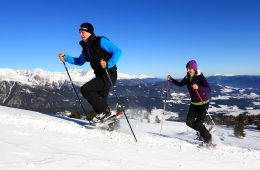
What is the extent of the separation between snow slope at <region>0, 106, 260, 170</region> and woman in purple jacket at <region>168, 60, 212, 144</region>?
2.87ft

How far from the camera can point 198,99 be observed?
1091cm

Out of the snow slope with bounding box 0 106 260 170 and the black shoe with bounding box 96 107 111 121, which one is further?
the black shoe with bounding box 96 107 111 121

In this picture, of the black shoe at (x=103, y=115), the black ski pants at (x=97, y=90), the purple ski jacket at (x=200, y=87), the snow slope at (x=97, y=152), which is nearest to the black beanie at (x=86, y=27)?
the black ski pants at (x=97, y=90)

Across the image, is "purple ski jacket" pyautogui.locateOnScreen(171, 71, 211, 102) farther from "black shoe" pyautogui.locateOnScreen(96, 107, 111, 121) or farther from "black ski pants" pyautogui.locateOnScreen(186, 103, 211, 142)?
"black shoe" pyautogui.locateOnScreen(96, 107, 111, 121)

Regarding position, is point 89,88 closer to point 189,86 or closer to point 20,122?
point 20,122

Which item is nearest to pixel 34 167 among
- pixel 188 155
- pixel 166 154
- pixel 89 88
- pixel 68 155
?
pixel 68 155

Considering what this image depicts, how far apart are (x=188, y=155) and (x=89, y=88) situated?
3464 mm

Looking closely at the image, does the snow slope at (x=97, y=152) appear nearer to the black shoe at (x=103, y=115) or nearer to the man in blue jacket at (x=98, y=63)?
the black shoe at (x=103, y=115)

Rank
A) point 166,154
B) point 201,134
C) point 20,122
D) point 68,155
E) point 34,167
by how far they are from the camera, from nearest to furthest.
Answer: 1. point 34,167
2. point 68,155
3. point 166,154
4. point 20,122
5. point 201,134

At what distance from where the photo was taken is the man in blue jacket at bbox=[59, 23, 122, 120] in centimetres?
977

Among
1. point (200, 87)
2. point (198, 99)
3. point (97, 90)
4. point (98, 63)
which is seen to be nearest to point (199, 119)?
point (198, 99)

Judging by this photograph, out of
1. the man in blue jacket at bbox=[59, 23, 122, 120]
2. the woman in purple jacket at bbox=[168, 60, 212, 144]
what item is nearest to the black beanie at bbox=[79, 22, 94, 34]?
the man in blue jacket at bbox=[59, 23, 122, 120]

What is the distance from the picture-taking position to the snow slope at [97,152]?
5.18 meters

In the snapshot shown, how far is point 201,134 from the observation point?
10.7 metres
